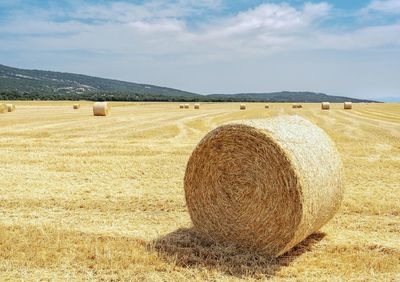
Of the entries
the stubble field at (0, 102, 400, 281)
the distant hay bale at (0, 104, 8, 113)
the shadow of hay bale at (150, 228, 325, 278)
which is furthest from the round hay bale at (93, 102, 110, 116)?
the shadow of hay bale at (150, 228, 325, 278)

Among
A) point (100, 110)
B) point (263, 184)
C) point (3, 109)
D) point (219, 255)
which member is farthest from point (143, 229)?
point (3, 109)

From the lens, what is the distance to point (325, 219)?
7.30 meters

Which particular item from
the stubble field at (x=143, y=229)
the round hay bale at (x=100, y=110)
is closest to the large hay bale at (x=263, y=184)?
the stubble field at (x=143, y=229)

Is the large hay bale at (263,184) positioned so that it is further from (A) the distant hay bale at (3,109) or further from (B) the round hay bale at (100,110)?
(A) the distant hay bale at (3,109)

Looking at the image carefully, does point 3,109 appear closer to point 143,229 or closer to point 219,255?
point 143,229

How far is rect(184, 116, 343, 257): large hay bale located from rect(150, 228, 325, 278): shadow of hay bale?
0.15 meters

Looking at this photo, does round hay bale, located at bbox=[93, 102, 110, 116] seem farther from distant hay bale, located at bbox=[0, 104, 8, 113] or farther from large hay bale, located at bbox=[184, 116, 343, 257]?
large hay bale, located at bbox=[184, 116, 343, 257]

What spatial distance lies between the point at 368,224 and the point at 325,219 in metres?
1.25

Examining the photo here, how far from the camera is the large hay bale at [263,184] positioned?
6.56m

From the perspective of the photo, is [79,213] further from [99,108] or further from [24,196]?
[99,108]

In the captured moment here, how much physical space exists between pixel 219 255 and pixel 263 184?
1121 millimetres

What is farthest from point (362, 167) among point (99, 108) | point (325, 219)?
point (99, 108)

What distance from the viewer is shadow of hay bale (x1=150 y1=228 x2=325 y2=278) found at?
20.4 feet

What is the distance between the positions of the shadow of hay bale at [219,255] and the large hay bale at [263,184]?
0.49 feet
